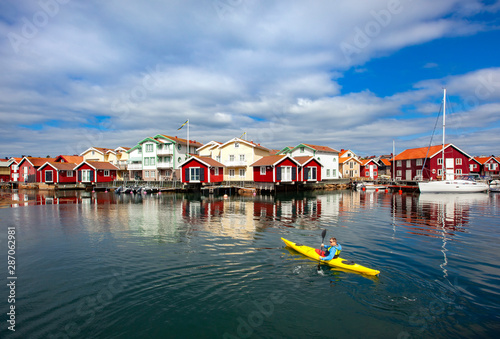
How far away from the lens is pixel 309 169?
186ft

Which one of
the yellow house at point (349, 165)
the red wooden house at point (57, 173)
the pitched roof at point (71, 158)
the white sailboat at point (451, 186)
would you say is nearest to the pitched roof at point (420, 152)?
the yellow house at point (349, 165)

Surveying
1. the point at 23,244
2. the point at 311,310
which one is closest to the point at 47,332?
the point at 311,310

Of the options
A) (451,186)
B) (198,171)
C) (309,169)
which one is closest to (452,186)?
(451,186)

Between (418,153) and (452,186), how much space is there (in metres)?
20.3

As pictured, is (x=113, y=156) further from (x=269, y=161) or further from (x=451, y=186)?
(x=451, y=186)

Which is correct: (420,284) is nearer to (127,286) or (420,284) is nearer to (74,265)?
(127,286)

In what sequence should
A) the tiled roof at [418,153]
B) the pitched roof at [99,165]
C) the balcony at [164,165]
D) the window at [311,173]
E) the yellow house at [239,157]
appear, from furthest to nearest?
the tiled roof at [418,153] < the balcony at [164,165] < the pitched roof at [99,165] < the window at [311,173] < the yellow house at [239,157]

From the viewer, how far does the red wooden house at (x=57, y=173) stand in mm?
64562

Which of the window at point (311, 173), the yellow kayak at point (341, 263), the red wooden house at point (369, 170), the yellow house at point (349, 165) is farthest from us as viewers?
the red wooden house at point (369, 170)

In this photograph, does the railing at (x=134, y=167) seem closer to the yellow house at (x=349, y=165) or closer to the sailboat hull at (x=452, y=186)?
the yellow house at (x=349, y=165)

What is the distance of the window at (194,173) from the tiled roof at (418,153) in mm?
48688

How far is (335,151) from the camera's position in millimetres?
70312

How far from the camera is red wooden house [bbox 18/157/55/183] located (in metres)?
70.8

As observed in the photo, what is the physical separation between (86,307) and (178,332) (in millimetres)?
3463
